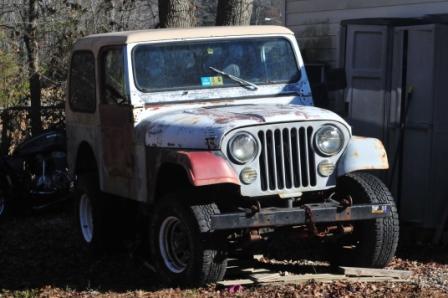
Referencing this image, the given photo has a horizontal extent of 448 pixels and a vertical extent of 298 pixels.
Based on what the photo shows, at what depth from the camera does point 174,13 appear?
11391 mm

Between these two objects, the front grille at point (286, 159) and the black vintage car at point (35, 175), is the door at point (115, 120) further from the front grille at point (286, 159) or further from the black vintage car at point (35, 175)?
the black vintage car at point (35, 175)

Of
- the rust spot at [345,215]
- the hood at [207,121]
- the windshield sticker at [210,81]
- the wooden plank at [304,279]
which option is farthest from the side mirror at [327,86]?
the wooden plank at [304,279]

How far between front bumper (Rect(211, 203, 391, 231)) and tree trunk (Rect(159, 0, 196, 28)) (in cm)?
507

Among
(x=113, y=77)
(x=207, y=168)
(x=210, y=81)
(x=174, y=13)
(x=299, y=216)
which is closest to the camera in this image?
(x=207, y=168)

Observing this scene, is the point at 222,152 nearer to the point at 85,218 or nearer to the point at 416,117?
the point at 416,117

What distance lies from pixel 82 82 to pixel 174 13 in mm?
2711

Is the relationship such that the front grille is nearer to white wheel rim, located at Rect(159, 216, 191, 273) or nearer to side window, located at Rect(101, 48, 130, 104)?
white wheel rim, located at Rect(159, 216, 191, 273)

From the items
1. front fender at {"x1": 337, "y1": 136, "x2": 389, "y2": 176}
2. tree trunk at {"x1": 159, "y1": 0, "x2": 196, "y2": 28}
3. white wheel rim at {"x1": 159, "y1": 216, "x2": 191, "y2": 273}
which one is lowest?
white wheel rim at {"x1": 159, "y1": 216, "x2": 191, "y2": 273}

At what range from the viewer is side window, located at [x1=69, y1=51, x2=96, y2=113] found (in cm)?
871

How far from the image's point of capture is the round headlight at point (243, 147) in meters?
6.67

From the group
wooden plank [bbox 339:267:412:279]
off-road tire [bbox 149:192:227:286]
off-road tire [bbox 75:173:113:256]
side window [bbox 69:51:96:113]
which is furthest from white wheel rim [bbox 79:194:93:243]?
wooden plank [bbox 339:267:412:279]

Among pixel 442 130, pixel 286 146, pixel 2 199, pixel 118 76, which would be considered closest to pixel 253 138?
pixel 286 146

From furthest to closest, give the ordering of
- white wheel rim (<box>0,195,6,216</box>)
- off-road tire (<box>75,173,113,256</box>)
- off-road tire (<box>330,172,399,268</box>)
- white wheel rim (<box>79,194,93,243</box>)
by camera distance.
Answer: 1. white wheel rim (<box>0,195,6,216</box>)
2. white wheel rim (<box>79,194,93,243</box>)
3. off-road tire (<box>75,173,113,256</box>)
4. off-road tire (<box>330,172,399,268</box>)

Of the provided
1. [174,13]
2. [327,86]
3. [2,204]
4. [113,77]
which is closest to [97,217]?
[113,77]
